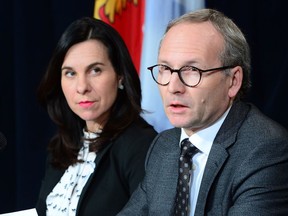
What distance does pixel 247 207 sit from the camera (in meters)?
1.39

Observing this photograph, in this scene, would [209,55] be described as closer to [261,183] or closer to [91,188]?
[261,183]

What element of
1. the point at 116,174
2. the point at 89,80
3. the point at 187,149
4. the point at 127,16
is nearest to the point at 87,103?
the point at 89,80

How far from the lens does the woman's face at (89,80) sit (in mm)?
2199

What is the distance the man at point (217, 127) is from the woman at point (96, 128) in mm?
504

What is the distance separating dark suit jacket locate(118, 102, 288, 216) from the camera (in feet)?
4.61

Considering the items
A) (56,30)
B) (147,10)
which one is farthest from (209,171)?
(56,30)

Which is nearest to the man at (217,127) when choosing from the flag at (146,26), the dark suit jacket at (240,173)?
the dark suit jacket at (240,173)

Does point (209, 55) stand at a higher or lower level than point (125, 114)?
higher

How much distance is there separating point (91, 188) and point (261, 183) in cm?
88

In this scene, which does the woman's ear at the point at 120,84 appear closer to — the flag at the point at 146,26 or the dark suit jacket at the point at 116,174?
the dark suit jacket at the point at 116,174

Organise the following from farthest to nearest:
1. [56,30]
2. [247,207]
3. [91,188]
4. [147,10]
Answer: [56,30], [147,10], [91,188], [247,207]

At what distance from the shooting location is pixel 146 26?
292 centimetres

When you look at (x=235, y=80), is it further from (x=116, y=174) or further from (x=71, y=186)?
(x=71, y=186)

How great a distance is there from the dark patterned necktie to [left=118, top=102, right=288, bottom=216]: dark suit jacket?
0.06 feet
